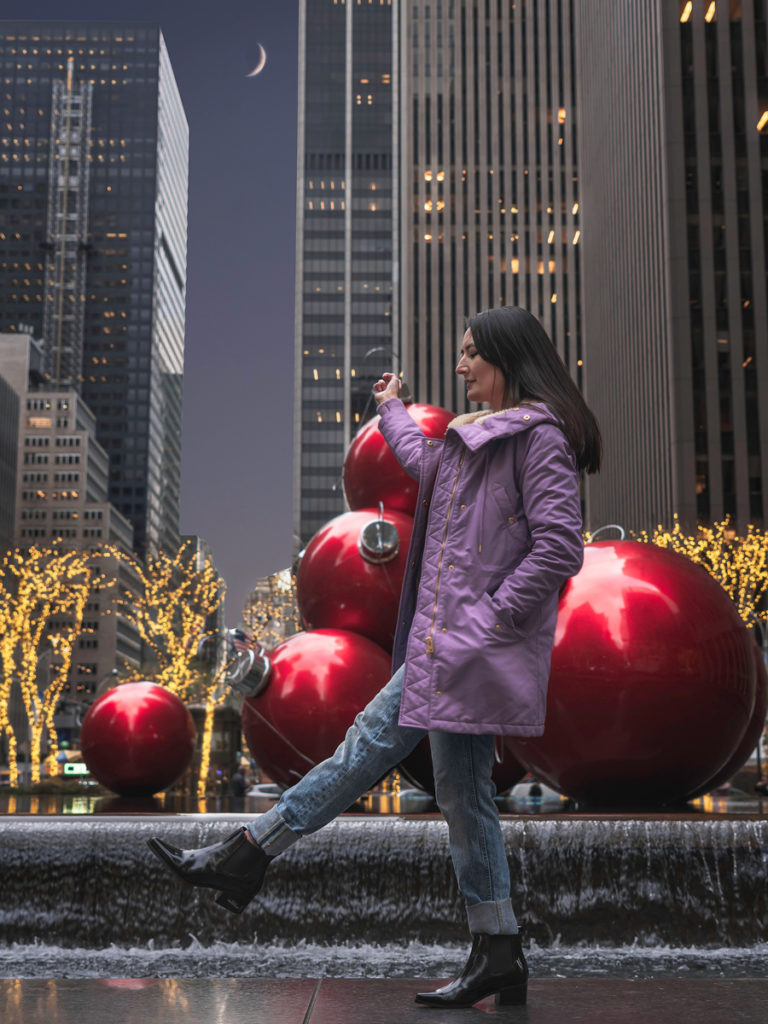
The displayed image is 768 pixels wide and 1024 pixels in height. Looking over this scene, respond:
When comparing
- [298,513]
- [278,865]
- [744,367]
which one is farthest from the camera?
[298,513]

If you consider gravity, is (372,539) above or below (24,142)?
below

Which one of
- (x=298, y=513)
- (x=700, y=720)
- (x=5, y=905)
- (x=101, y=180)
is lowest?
(x=5, y=905)

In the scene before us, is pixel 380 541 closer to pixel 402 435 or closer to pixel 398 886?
pixel 398 886

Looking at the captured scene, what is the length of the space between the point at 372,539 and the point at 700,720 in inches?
104

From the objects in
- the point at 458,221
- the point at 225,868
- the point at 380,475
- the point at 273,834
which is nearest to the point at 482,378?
the point at 273,834

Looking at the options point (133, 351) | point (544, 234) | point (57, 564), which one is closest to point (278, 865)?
point (57, 564)

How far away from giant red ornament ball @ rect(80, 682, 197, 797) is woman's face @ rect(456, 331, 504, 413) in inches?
262

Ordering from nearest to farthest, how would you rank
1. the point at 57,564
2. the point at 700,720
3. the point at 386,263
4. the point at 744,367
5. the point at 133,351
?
the point at 700,720, the point at 57,564, the point at 744,367, the point at 386,263, the point at 133,351

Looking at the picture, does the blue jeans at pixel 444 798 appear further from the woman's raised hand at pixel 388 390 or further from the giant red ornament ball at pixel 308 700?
the giant red ornament ball at pixel 308 700

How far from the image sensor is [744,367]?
57.1 m

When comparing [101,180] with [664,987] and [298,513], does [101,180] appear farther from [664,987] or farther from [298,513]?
[664,987]

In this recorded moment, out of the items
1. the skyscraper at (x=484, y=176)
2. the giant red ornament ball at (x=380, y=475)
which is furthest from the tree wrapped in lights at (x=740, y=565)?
the skyscraper at (x=484, y=176)

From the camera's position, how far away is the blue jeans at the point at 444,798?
3215mm

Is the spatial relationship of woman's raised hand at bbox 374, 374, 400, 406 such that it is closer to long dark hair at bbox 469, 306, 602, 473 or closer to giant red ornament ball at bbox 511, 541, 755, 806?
long dark hair at bbox 469, 306, 602, 473
